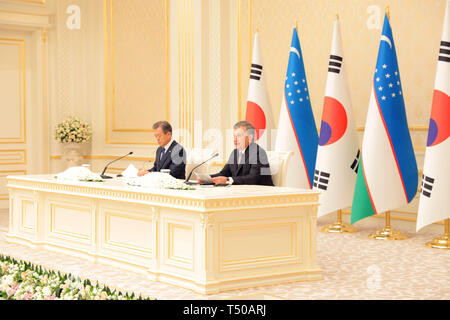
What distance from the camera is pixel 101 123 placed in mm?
11344

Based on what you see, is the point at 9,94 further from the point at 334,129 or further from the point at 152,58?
the point at 334,129

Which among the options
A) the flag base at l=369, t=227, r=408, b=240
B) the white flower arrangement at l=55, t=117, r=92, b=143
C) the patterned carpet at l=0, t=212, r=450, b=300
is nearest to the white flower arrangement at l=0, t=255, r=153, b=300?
the patterned carpet at l=0, t=212, r=450, b=300

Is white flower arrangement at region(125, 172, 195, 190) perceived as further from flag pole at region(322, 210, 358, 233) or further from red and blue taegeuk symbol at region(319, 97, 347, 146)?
flag pole at region(322, 210, 358, 233)

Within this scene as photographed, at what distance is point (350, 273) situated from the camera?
5.20 m

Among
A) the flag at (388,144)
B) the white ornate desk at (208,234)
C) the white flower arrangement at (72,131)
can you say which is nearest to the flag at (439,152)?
the flag at (388,144)

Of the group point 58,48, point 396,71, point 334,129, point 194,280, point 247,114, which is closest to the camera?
point 194,280

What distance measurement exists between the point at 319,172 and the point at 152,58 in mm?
4227

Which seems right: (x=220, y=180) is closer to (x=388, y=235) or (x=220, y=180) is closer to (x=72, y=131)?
(x=388, y=235)

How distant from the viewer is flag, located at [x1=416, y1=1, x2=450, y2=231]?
630 cm

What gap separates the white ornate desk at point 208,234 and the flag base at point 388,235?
88.6 inches

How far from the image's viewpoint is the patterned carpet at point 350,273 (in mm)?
4496

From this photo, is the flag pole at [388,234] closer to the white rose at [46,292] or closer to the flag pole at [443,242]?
the flag pole at [443,242]

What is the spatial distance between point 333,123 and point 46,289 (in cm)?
427

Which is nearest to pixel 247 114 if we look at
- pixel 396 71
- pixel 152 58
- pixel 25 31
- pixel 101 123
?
pixel 396 71
